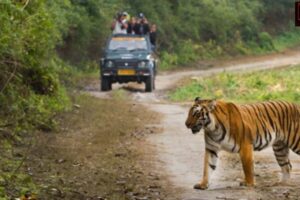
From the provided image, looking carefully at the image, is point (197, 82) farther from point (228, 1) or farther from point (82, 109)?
point (228, 1)

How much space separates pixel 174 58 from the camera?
41750 mm

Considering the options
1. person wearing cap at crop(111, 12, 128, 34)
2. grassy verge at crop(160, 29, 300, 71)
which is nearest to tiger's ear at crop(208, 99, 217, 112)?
person wearing cap at crop(111, 12, 128, 34)

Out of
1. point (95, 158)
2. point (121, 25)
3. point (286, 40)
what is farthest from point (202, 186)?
point (286, 40)

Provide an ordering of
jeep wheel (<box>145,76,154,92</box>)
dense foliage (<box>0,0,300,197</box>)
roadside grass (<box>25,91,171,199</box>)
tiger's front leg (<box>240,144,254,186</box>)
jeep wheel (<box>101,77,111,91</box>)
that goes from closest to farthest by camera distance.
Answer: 1. roadside grass (<box>25,91,171,199</box>)
2. tiger's front leg (<box>240,144,254,186</box>)
3. dense foliage (<box>0,0,300,197</box>)
4. jeep wheel (<box>145,76,154,92</box>)
5. jeep wheel (<box>101,77,111,91</box>)

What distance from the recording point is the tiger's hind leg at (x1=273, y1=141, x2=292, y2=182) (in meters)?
11.0

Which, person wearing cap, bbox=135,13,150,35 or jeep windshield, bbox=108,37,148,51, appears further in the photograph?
person wearing cap, bbox=135,13,150,35

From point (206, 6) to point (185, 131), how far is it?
30.5 metres

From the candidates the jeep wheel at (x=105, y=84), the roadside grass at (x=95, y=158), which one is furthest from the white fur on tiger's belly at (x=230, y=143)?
the jeep wheel at (x=105, y=84)

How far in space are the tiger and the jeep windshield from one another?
17.8m

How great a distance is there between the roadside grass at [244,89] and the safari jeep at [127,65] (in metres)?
1.13

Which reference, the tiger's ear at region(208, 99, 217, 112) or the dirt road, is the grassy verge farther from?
the tiger's ear at region(208, 99, 217, 112)

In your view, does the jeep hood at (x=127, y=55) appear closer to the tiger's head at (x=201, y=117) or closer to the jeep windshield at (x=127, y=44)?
the jeep windshield at (x=127, y=44)

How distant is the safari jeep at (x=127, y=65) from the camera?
27.8m

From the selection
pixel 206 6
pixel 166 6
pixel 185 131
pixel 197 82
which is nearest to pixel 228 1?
pixel 206 6
